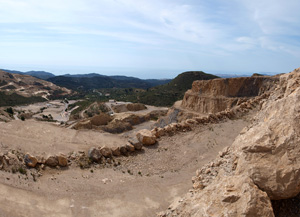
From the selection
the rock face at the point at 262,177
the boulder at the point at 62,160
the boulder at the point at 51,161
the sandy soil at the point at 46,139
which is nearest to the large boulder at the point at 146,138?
the sandy soil at the point at 46,139

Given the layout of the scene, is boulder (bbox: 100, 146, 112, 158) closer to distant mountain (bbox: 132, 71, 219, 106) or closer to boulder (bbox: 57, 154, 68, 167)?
boulder (bbox: 57, 154, 68, 167)

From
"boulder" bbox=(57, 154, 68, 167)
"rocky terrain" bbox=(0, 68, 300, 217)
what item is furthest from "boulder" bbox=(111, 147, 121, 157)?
"boulder" bbox=(57, 154, 68, 167)

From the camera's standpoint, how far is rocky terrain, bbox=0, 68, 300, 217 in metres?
5.05

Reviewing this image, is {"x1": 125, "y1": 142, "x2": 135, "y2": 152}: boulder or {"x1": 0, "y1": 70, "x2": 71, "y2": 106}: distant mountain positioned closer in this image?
{"x1": 125, "y1": 142, "x2": 135, "y2": 152}: boulder

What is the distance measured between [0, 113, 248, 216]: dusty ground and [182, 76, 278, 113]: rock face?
19880 millimetres

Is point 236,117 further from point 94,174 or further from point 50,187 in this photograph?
point 50,187

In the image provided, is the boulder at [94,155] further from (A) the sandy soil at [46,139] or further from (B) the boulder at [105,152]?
(A) the sandy soil at [46,139]

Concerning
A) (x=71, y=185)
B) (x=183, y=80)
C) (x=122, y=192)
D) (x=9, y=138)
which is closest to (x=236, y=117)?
(x=122, y=192)

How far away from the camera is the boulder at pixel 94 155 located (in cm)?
1110

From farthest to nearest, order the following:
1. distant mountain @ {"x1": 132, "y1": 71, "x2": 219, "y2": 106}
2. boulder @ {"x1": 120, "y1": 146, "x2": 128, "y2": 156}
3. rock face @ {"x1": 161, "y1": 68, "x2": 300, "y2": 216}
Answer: distant mountain @ {"x1": 132, "y1": 71, "x2": 219, "y2": 106}
boulder @ {"x1": 120, "y1": 146, "x2": 128, "y2": 156}
rock face @ {"x1": 161, "y1": 68, "x2": 300, "y2": 216}

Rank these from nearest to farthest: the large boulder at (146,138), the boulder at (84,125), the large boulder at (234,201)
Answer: the large boulder at (234,201), the large boulder at (146,138), the boulder at (84,125)

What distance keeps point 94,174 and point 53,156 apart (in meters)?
2.14

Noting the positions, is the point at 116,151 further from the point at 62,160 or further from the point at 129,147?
the point at 62,160

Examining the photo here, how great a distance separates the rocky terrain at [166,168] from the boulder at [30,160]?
0.13ft
